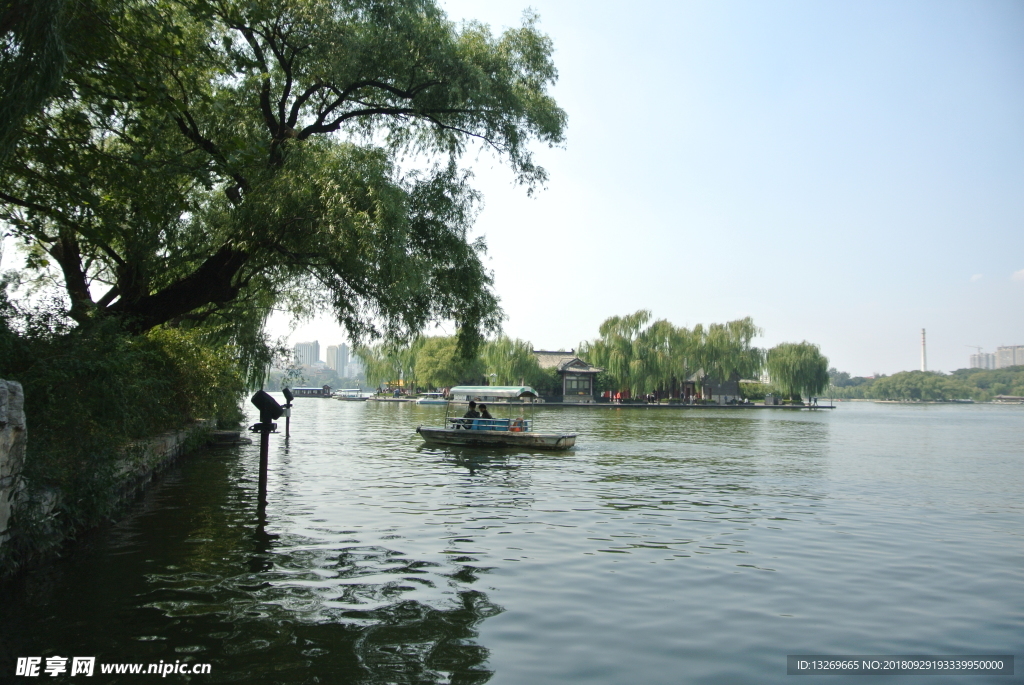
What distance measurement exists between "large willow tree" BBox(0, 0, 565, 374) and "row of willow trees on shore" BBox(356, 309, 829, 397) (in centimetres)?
6215

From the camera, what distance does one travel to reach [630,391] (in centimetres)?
8212

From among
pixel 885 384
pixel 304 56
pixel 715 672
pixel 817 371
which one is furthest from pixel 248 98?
pixel 885 384

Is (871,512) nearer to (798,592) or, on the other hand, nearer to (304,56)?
(798,592)

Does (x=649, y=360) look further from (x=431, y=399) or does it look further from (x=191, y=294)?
(x=191, y=294)

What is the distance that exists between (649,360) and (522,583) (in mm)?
72498

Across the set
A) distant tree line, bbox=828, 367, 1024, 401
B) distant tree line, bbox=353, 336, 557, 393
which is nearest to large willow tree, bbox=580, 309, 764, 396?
distant tree line, bbox=353, 336, 557, 393

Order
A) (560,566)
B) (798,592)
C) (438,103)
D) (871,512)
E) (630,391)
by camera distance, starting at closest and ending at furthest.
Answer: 1. (798,592)
2. (560,566)
3. (438,103)
4. (871,512)
5. (630,391)

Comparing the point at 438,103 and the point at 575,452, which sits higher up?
the point at 438,103

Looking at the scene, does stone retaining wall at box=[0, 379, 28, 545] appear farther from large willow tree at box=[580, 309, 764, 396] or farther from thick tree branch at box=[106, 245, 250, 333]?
large willow tree at box=[580, 309, 764, 396]

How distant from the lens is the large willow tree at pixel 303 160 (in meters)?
11.2

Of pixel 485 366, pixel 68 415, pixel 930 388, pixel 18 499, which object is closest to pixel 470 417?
pixel 68 415

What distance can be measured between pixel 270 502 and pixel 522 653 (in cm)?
Result: 877

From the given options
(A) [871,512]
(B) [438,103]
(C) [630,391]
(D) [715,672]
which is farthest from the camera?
(C) [630,391]

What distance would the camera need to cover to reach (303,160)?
12406 mm
